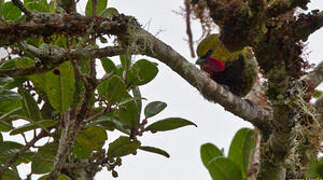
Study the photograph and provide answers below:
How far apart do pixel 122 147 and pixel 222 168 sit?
60 centimetres

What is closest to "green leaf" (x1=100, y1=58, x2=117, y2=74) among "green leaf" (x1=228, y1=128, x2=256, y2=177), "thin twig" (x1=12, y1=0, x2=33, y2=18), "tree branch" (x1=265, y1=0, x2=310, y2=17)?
"thin twig" (x1=12, y1=0, x2=33, y2=18)

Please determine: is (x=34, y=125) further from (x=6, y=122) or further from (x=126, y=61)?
(x=126, y=61)

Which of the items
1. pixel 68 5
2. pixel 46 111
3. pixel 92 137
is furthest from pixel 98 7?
pixel 92 137

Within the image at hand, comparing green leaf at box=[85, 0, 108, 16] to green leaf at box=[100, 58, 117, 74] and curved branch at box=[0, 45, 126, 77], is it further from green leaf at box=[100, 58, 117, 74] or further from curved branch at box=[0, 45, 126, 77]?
curved branch at box=[0, 45, 126, 77]

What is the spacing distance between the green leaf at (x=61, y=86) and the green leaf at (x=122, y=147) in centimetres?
33

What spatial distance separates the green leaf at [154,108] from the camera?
202cm

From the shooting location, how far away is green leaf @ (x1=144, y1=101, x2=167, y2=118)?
79.4 inches

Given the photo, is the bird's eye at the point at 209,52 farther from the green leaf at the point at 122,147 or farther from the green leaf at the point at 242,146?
the green leaf at the point at 122,147

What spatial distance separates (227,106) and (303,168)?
56cm

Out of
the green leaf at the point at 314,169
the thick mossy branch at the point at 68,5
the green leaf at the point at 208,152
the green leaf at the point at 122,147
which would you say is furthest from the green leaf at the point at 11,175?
the green leaf at the point at 314,169

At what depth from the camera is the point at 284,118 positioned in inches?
78.2

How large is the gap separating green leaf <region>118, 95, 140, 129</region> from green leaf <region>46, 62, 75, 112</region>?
0.29 metres

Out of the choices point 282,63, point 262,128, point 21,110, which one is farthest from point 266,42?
point 21,110

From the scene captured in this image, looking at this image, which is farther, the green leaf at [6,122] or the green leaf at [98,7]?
the green leaf at [98,7]
